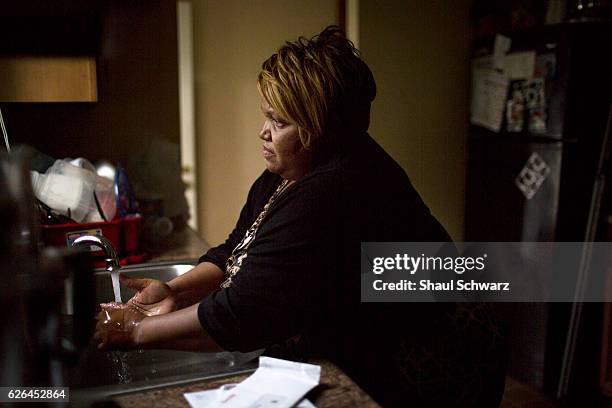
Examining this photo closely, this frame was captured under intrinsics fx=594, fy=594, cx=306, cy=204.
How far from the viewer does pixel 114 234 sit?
1.62m

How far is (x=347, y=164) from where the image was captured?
101cm

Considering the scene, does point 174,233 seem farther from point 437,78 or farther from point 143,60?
point 437,78

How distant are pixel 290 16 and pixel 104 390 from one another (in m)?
2.63

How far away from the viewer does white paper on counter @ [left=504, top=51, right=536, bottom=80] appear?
2.54 meters

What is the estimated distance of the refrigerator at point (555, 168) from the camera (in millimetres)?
2406

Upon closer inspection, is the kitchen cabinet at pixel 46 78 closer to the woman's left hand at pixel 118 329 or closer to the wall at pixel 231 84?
the woman's left hand at pixel 118 329

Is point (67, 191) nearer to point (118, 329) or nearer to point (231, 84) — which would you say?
point (118, 329)

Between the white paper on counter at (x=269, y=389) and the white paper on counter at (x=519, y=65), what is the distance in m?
2.09

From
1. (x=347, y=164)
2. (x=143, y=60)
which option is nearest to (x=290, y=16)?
(x=143, y=60)

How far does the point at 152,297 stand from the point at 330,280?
0.47 m

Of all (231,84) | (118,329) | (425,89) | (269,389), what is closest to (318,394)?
(269,389)

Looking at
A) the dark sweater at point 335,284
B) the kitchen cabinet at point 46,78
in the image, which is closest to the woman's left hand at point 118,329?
the dark sweater at point 335,284

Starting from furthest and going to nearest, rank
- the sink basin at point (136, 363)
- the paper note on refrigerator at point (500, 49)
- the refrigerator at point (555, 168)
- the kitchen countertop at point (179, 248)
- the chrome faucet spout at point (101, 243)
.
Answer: the paper note on refrigerator at point (500, 49), the refrigerator at point (555, 168), the kitchen countertop at point (179, 248), the sink basin at point (136, 363), the chrome faucet spout at point (101, 243)

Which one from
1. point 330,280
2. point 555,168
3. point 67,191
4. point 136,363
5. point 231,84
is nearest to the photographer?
point 330,280
